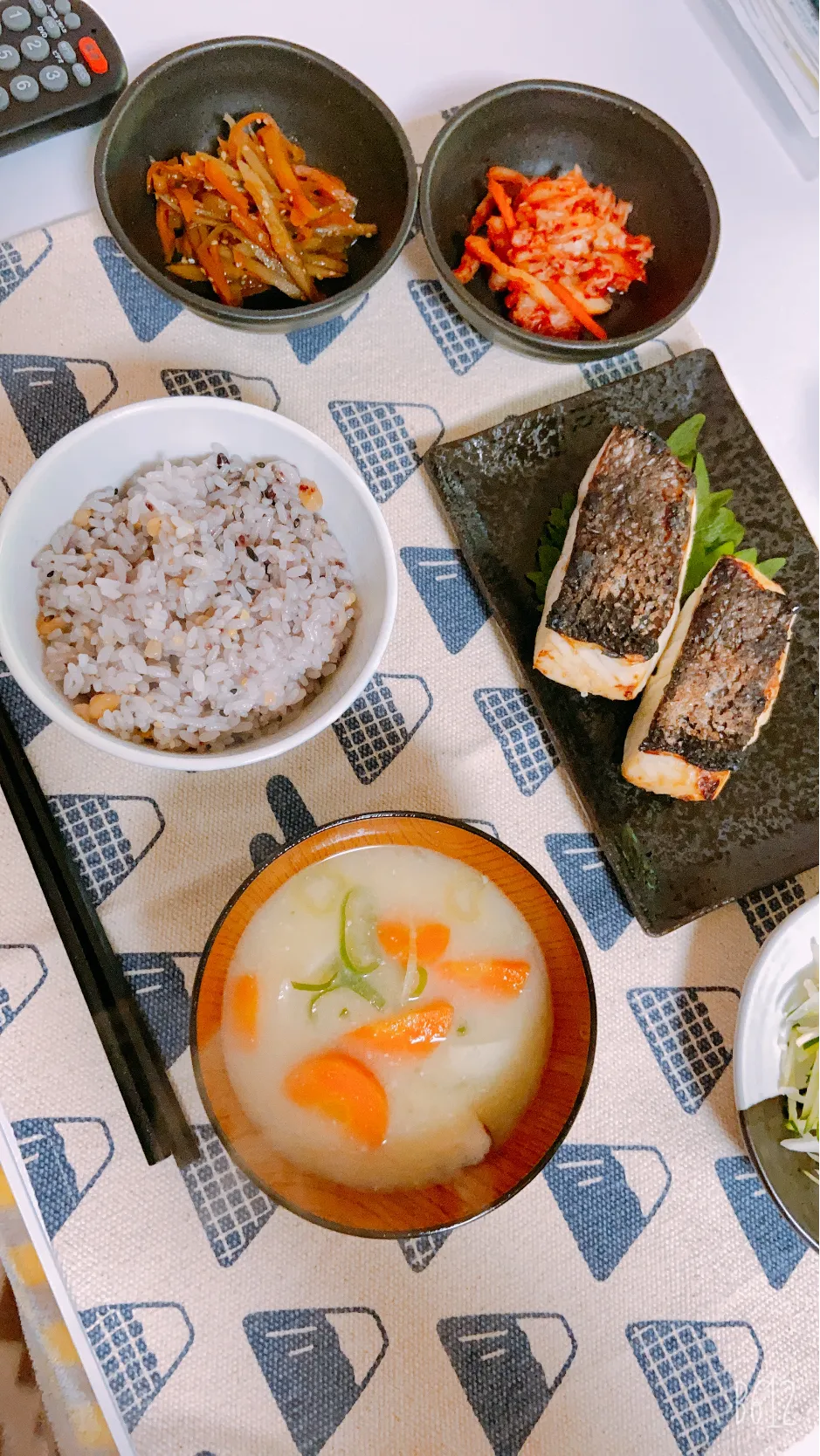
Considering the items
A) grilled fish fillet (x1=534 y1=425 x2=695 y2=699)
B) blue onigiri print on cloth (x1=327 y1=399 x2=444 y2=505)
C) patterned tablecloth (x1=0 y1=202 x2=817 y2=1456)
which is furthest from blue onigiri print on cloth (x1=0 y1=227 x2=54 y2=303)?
grilled fish fillet (x1=534 y1=425 x2=695 y2=699)

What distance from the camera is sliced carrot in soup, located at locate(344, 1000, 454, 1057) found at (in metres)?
1.34

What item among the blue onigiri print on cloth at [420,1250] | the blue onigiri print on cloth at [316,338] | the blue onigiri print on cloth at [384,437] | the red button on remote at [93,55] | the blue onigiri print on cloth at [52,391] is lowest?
the blue onigiri print on cloth at [420,1250]

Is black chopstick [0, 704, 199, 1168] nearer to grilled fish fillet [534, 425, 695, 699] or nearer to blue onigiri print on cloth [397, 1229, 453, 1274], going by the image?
blue onigiri print on cloth [397, 1229, 453, 1274]

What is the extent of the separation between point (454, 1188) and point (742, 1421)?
0.62 metres

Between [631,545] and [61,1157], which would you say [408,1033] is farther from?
[631,545]

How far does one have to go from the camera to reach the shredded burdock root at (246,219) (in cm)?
155

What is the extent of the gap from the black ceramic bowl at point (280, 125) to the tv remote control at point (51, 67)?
10 cm

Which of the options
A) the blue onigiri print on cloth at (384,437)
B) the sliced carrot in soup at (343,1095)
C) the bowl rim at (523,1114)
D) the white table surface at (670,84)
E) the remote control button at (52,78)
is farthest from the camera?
the white table surface at (670,84)

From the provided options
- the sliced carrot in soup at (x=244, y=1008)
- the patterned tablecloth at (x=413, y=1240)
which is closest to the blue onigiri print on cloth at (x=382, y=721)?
the patterned tablecloth at (x=413, y=1240)

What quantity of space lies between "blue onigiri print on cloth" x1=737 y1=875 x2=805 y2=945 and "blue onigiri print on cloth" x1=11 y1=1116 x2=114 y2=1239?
1.03 m

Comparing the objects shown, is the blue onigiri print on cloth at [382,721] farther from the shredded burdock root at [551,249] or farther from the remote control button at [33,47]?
the remote control button at [33,47]

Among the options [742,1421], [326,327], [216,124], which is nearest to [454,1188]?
[742,1421]

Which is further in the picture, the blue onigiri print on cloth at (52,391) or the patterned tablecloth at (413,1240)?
the blue onigiri print on cloth at (52,391)

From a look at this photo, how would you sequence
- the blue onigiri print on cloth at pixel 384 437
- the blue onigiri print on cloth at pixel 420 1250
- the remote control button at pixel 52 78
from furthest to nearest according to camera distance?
the blue onigiri print on cloth at pixel 384 437 < the remote control button at pixel 52 78 < the blue onigiri print on cloth at pixel 420 1250
